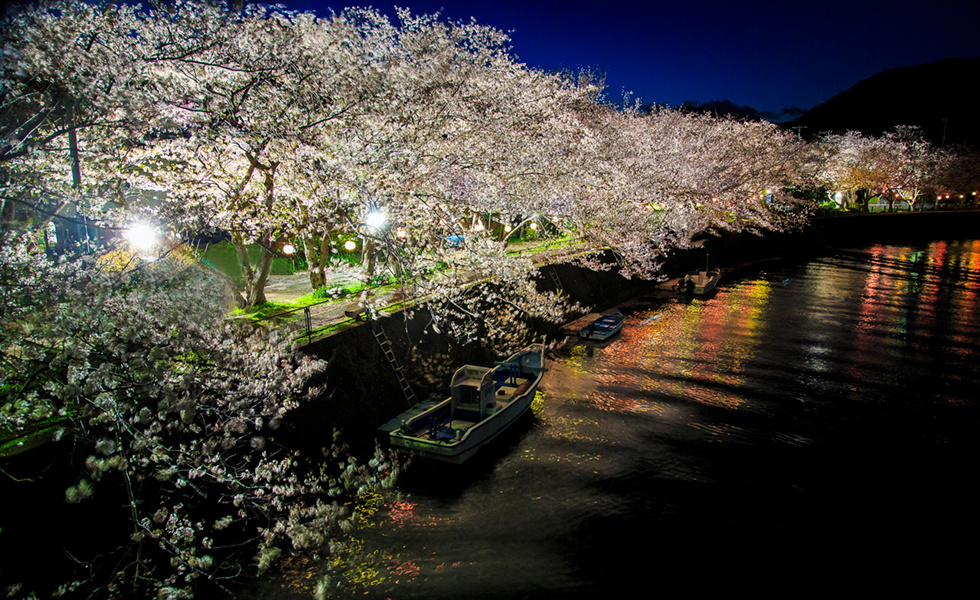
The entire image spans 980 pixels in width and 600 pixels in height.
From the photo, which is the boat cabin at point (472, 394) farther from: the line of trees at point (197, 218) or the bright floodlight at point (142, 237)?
the bright floodlight at point (142, 237)

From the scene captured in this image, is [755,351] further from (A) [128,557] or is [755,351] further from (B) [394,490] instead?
(A) [128,557]

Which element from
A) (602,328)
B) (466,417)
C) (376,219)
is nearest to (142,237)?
(376,219)

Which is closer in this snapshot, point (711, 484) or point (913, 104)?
point (711, 484)

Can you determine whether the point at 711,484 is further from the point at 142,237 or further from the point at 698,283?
the point at 698,283

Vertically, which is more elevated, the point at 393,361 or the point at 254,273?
→ the point at 254,273

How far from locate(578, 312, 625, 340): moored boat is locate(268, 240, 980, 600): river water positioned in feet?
3.91

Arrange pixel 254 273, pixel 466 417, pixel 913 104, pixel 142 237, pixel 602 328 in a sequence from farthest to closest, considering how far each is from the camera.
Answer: pixel 913 104 → pixel 602 328 → pixel 254 273 → pixel 466 417 → pixel 142 237

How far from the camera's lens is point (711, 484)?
1064 cm

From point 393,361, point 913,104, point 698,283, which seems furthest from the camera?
point 913,104

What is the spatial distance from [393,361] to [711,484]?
29.0 ft

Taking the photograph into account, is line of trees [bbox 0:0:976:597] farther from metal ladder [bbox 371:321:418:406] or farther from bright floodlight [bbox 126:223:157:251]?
metal ladder [bbox 371:321:418:406]

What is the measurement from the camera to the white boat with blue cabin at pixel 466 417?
1141cm

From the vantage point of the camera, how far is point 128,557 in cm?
742

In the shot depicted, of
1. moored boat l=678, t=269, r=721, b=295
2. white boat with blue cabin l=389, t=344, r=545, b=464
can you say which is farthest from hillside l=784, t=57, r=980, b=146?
white boat with blue cabin l=389, t=344, r=545, b=464
